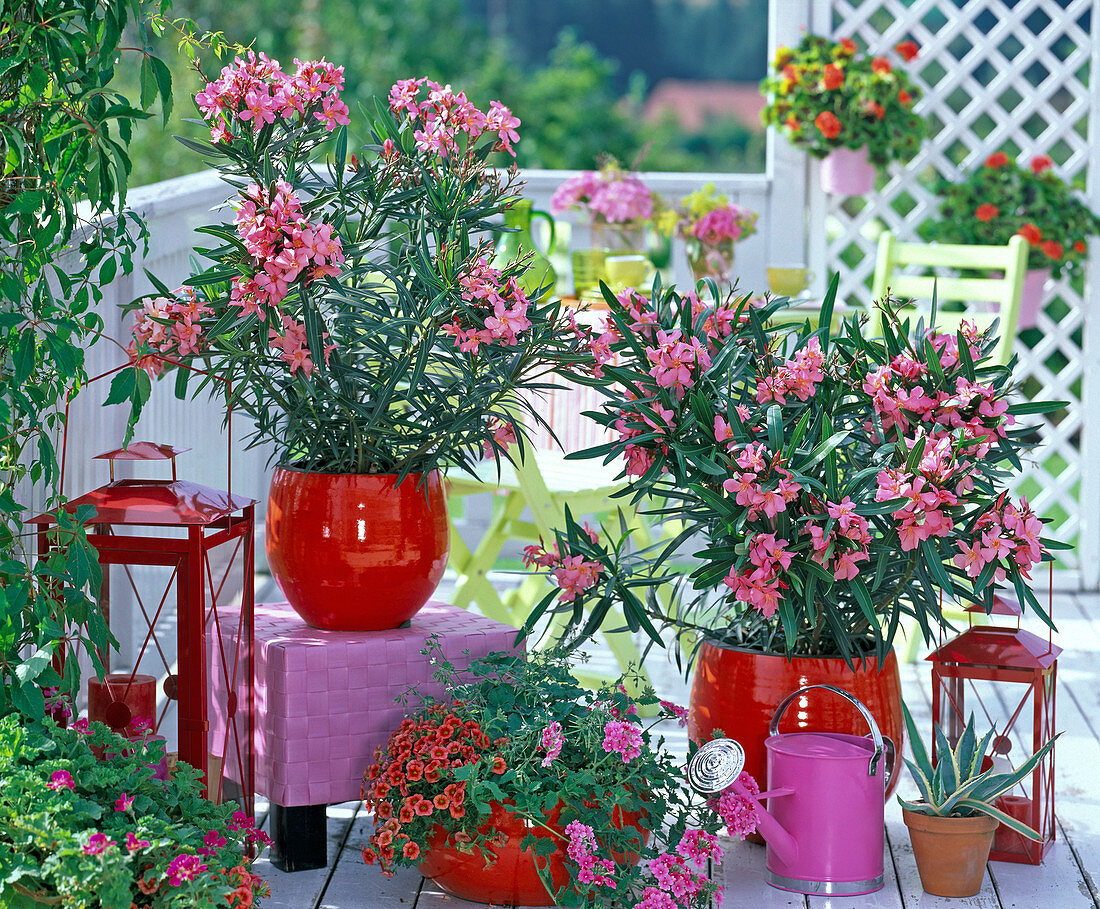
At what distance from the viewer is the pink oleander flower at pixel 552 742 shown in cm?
204

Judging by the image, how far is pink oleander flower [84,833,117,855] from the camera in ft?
5.29

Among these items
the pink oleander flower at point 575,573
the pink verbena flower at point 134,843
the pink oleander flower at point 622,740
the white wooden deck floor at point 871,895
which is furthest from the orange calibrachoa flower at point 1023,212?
the pink verbena flower at point 134,843

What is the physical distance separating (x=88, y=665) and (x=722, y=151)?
11.7 meters

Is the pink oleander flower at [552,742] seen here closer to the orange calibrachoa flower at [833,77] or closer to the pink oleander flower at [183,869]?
the pink oleander flower at [183,869]

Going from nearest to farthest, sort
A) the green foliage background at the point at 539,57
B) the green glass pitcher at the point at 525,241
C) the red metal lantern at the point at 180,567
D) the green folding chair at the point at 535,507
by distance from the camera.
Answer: the red metal lantern at the point at 180,567 → the green folding chair at the point at 535,507 → the green glass pitcher at the point at 525,241 → the green foliage background at the point at 539,57

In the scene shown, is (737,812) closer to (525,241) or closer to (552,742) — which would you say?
(552,742)

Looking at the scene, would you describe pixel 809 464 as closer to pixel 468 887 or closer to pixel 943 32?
pixel 468 887

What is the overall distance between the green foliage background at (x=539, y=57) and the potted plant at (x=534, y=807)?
29.6 ft

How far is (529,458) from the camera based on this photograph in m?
3.08

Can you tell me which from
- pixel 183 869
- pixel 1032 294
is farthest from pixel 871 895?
pixel 1032 294

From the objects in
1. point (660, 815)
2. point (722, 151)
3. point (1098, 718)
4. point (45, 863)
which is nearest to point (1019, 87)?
point (1098, 718)

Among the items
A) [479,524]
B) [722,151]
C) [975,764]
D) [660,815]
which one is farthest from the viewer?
[722,151]

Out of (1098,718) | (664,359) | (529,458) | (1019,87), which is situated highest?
→ (1019,87)

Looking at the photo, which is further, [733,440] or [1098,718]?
[1098,718]
